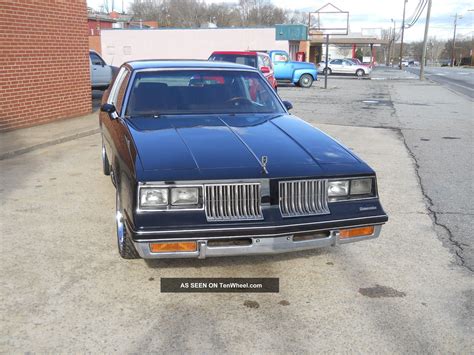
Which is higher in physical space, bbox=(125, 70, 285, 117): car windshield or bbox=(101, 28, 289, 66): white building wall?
bbox=(101, 28, 289, 66): white building wall

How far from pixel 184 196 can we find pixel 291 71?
77.3 ft

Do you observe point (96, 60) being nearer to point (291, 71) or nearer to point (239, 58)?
point (239, 58)

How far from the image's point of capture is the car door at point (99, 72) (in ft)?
56.0

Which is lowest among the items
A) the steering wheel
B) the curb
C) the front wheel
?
the curb

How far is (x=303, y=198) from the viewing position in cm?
341

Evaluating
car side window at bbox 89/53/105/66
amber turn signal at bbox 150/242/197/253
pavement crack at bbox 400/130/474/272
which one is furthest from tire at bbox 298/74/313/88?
amber turn signal at bbox 150/242/197/253

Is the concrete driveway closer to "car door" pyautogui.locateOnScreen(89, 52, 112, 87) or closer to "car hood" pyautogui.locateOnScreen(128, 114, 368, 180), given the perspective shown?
"car hood" pyautogui.locateOnScreen(128, 114, 368, 180)

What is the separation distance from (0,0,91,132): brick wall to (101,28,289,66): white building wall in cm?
2440

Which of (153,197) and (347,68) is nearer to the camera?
(153,197)

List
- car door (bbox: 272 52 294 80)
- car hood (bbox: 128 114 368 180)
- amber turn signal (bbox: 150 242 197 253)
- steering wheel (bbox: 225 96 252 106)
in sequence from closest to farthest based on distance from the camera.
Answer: amber turn signal (bbox: 150 242 197 253) → car hood (bbox: 128 114 368 180) → steering wheel (bbox: 225 96 252 106) → car door (bbox: 272 52 294 80)

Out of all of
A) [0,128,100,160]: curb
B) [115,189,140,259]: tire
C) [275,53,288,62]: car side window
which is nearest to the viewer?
[115,189,140,259]: tire

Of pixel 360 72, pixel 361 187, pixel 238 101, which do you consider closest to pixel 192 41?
pixel 360 72

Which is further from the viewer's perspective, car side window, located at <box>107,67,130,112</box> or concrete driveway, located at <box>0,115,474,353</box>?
car side window, located at <box>107,67,130,112</box>

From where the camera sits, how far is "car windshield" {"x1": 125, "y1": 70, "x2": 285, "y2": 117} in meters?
4.74
